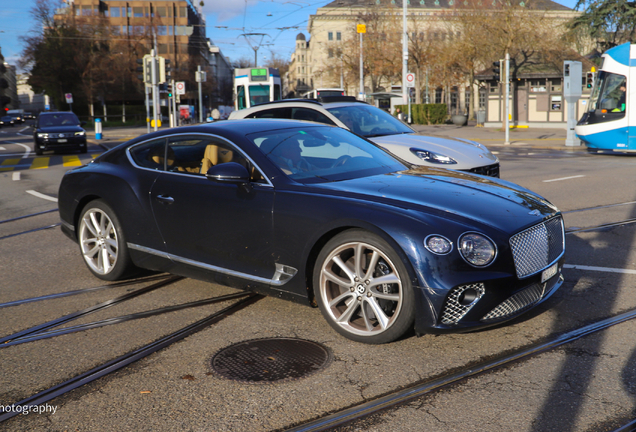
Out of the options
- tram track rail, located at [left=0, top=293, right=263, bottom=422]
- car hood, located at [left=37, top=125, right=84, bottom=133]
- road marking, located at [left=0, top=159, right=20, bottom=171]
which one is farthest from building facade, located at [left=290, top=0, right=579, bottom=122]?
tram track rail, located at [left=0, top=293, right=263, bottom=422]

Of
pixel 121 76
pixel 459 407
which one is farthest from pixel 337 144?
pixel 121 76

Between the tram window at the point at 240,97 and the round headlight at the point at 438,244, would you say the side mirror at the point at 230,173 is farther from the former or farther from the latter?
the tram window at the point at 240,97

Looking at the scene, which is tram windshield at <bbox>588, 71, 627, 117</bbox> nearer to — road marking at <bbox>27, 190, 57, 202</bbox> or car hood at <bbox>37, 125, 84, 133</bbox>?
road marking at <bbox>27, 190, 57, 202</bbox>

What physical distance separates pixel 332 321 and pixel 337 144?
1715 mm

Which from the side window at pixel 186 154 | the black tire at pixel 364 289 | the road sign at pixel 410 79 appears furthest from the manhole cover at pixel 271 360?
the road sign at pixel 410 79

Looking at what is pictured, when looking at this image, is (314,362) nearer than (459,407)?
No

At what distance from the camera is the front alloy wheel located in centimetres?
554

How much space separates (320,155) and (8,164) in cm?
1898

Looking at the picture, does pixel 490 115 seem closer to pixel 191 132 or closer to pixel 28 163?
pixel 28 163

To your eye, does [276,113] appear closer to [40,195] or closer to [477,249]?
[40,195]

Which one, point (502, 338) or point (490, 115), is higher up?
point (490, 115)

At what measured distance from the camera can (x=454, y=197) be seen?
4.21 m

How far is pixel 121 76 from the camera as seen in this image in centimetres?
6512

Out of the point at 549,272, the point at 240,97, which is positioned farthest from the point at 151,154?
the point at 240,97
